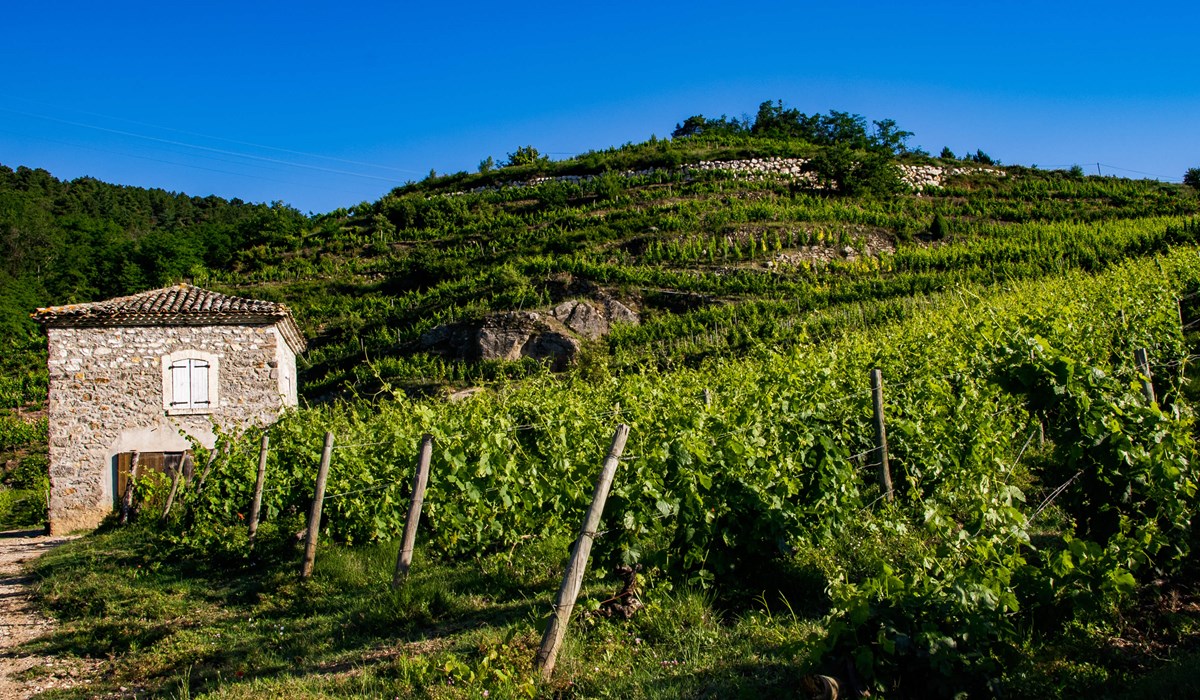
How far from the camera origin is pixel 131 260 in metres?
41.5

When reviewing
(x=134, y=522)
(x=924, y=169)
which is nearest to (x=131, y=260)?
(x=134, y=522)

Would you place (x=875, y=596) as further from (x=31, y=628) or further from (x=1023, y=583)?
(x=31, y=628)

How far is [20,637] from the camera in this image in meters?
5.86

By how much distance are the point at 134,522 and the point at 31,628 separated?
20.2 ft

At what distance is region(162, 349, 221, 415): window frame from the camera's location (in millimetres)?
13281

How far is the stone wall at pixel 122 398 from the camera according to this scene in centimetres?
1282

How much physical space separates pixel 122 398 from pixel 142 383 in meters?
0.37

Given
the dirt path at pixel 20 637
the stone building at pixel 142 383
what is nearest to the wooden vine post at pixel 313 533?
the dirt path at pixel 20 637

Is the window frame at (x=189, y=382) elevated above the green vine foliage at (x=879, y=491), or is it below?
below

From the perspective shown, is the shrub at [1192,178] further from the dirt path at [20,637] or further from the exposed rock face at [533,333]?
the dirt path at [20,637]

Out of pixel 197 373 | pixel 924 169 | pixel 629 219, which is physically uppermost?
pixel 924 169

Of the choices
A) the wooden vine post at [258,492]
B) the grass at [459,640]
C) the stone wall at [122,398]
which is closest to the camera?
the grass at [459,640]

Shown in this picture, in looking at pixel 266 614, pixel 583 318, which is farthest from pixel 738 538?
pixel 583 318

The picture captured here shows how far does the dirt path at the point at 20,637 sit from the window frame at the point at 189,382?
3537 millimetres
